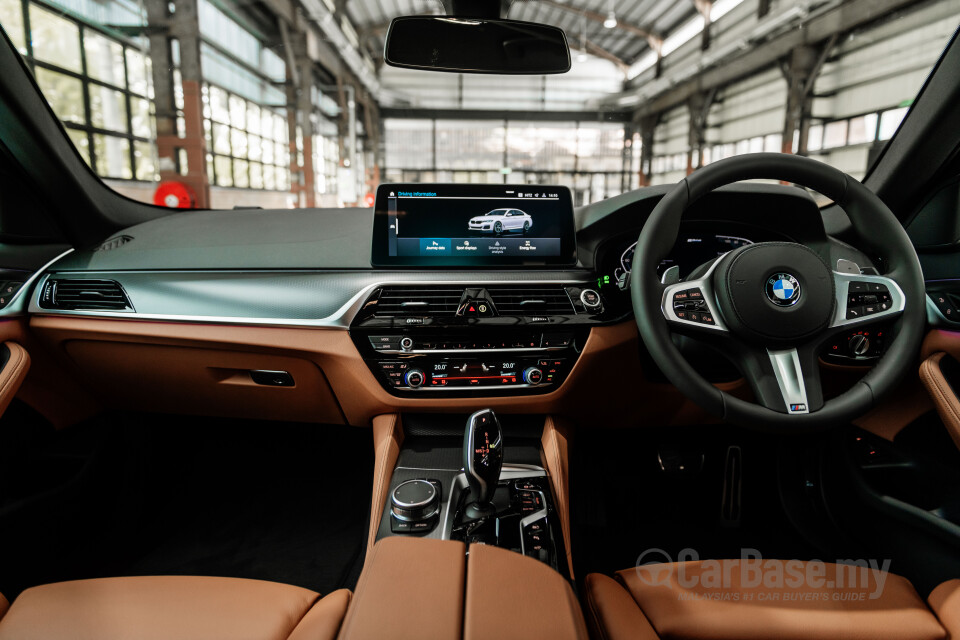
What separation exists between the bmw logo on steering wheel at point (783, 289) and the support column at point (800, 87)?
7.75m

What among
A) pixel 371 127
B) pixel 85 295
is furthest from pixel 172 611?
pixel 371 127

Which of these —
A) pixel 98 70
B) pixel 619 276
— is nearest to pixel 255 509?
pixel 619 276

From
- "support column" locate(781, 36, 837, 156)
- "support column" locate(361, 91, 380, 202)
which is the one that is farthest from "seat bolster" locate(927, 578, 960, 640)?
"support column" locate(361, 91, 380, 202)

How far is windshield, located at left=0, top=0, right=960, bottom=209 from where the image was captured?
2.56 metres

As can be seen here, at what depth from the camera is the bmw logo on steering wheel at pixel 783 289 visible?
121 centimetres

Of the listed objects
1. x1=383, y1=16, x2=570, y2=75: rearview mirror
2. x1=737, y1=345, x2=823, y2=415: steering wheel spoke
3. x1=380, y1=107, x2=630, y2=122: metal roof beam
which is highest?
x1=380, y1=107, x2=630, y2=122: metal roof beam

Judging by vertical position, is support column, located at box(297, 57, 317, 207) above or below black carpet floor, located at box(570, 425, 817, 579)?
above

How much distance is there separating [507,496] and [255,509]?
1.27 m

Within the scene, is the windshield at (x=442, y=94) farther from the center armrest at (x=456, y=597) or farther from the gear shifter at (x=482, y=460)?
the center armrest at (x=456, y=597)

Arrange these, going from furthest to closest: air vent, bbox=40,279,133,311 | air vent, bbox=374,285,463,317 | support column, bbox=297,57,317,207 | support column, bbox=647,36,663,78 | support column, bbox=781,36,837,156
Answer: support column, bbox=647,36,663,78, support column, bbox=297,57,317,207, support column, bbox=781,36,837,156, air vent, bbox=40,279,133,311, air vent, bbox=374,285,463,317

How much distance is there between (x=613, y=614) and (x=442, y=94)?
11901 mm

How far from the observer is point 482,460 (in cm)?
138

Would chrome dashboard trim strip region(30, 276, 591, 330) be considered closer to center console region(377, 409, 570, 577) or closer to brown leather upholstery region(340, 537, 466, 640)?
center console region(377, 409, 570, 577)

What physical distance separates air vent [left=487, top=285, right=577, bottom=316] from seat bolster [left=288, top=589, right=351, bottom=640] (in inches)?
33.9
